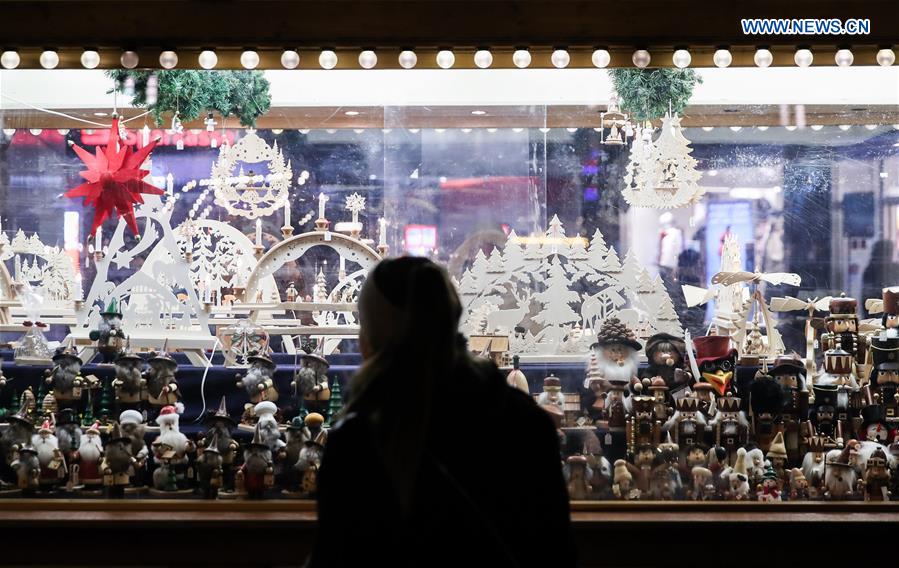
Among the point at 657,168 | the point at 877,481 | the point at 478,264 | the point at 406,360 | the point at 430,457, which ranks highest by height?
the point at 657,168

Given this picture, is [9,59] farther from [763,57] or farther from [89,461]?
[763,57]

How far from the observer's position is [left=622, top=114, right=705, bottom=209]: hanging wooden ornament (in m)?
4.68

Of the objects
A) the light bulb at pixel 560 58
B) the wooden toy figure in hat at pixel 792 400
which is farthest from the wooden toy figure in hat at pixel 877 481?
the light bulb at pixel 560 58

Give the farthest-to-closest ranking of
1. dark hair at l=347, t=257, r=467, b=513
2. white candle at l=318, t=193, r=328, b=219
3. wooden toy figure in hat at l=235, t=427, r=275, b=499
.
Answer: white candle at l=318, t=193, r=328, b=219 → wooden toy figure in hat at l=235, t=427, r=275, b=499 → dark hair at l=347, t=257, r=467, b=513

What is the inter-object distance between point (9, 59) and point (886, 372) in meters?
4.09

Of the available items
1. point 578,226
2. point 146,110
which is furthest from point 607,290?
point 146,110

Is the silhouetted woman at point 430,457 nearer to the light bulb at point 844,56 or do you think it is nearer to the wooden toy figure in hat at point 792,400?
the wooden toy figure in hat at point 792,400

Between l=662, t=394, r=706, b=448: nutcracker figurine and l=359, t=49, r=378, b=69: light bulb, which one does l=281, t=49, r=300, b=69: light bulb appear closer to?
l=359, t=49, r=378, b=69: light bulb

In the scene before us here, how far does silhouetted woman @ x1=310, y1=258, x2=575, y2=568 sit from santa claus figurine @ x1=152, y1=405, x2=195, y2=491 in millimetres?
2513

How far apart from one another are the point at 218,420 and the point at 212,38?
5.36 feet

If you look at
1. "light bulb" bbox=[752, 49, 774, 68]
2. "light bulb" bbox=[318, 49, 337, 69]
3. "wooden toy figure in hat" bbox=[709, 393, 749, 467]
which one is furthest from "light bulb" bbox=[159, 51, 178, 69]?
"wooden toy figure in hat" bbox=[709, 393, 749, 467]

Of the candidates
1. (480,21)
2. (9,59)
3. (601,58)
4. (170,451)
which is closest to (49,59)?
(9,59)

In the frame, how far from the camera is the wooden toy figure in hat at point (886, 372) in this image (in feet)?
14.9

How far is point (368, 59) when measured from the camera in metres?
4.42
